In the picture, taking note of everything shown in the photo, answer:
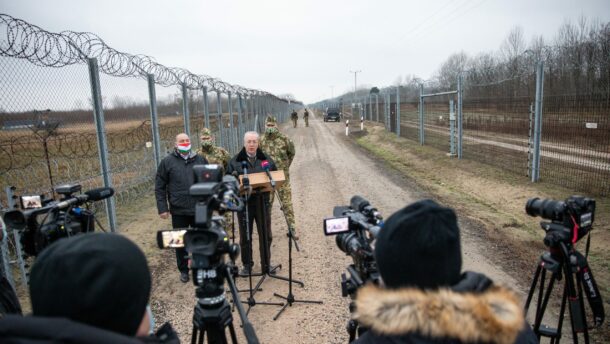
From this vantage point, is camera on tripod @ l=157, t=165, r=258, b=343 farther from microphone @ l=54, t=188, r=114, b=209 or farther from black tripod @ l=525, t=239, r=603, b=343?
black tripod @ l=525, t=239, r=603, b=343

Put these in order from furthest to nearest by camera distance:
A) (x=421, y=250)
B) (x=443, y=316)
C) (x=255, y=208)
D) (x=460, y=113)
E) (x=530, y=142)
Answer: (x=460, y=113) → (x=530, y=142) → (x=255, y=208) → (x=421, y=250) → (x=443, y=316)

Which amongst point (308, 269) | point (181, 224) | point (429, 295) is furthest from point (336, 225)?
point (181, 224)

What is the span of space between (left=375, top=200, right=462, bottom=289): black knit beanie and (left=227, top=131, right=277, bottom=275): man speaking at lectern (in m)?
3.48

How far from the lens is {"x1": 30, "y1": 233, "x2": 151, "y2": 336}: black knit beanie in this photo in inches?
48.8

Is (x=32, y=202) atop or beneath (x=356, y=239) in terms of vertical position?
atop

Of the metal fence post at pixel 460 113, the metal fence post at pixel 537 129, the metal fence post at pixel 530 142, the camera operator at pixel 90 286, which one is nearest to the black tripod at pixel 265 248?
the camera operator at pixel 90 286

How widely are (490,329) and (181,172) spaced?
14.8ft

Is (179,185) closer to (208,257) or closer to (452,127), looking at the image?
(208,257)

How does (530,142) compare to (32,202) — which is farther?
(530,142)

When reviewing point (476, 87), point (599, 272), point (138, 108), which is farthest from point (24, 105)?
point (476, 87)

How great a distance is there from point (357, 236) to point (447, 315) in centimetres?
121

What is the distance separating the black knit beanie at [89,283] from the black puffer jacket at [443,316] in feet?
2.73

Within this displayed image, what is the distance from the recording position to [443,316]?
1415 millimetres

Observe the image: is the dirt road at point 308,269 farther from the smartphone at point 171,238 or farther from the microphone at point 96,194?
the smartphone at point 171,238
